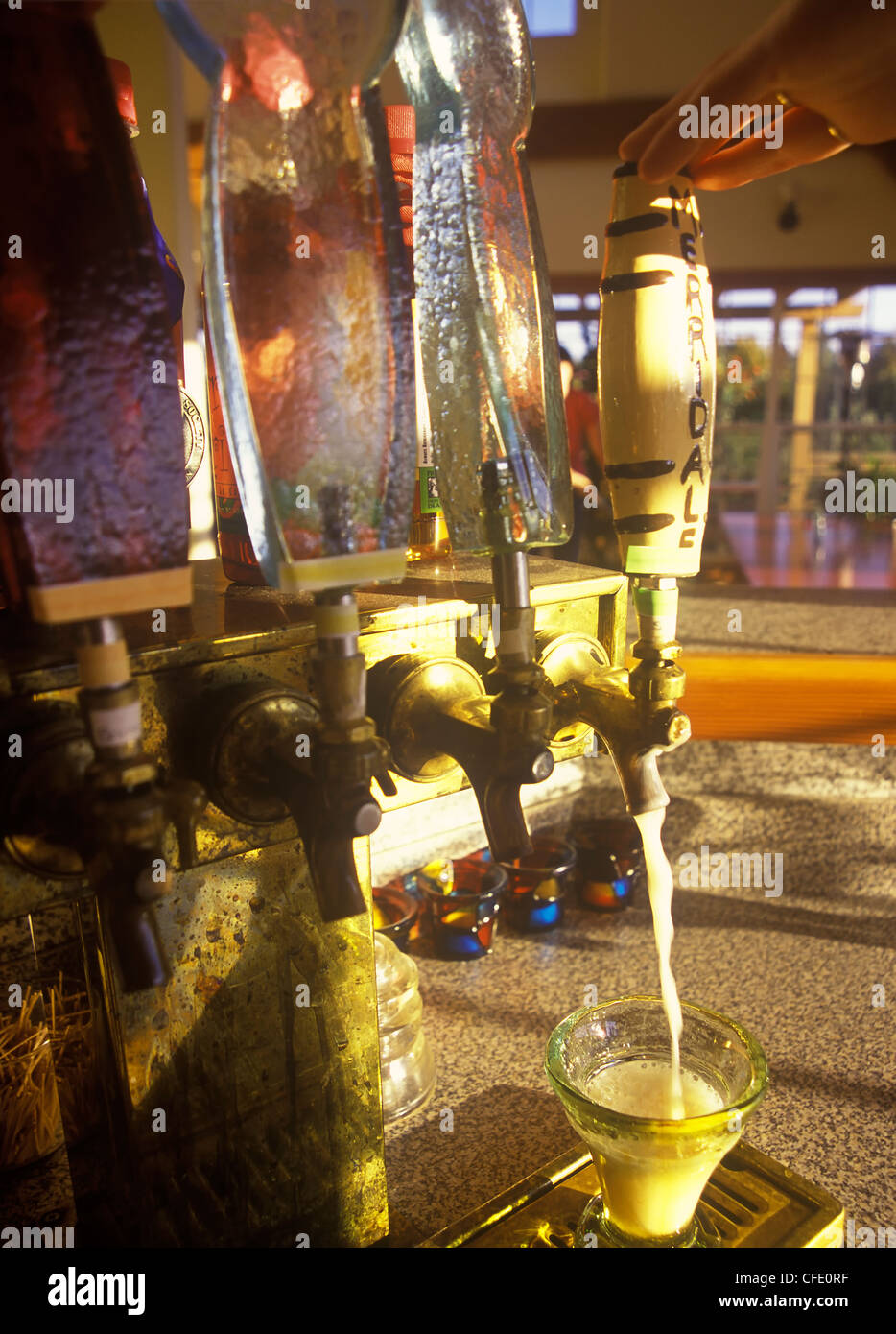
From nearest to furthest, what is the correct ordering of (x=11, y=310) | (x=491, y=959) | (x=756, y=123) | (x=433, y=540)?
1. (x=11, y=310)
2. (x=756, y=123)
3. (x=433, y=540)
4. (x=491, y=959)

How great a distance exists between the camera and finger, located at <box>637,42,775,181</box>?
1.94 ft

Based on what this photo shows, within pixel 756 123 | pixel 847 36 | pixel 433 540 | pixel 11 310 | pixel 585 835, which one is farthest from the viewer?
pixel 585 835

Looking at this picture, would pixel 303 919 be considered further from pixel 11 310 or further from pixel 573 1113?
pixel 11 310

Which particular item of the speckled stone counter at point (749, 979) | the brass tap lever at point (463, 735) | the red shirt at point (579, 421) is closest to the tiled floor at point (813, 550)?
the red shirt at point (579, 421)

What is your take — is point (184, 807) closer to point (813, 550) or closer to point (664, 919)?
point (664, 919)

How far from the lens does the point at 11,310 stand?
0.39m

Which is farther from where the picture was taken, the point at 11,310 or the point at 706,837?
the point at 706,837

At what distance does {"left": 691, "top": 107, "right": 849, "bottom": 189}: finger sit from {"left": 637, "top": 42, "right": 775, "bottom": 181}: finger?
0.16 ft

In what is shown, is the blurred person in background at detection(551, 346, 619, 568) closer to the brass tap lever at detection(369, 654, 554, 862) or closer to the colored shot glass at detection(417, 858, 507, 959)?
the colored shot glass at detection(417, 858, 507, 959)

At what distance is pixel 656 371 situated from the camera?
604 millimetres

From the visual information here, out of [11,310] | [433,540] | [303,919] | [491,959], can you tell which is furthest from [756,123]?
[491,959]

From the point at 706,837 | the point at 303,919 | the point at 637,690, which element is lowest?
the point at 706,837

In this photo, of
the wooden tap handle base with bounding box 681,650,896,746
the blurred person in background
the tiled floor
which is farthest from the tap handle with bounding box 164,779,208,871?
the tiled floor
